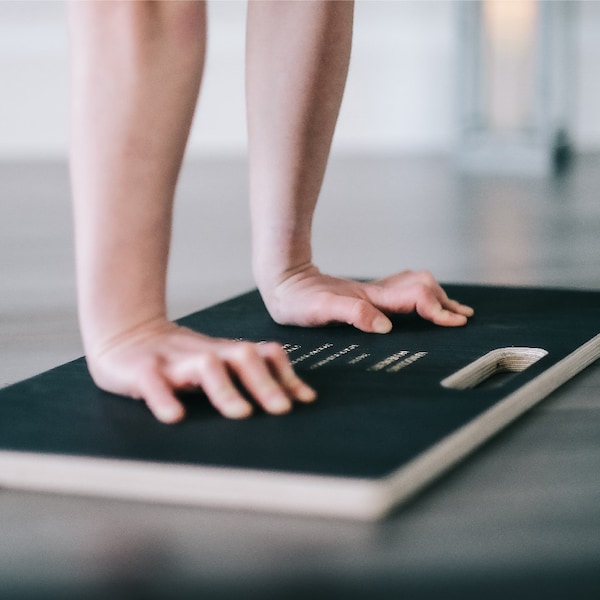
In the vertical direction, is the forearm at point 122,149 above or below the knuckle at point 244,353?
above

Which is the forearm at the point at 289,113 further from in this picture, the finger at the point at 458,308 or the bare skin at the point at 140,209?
the bare skin at the point at 140,209

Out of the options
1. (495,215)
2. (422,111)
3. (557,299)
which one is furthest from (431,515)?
(422,111)

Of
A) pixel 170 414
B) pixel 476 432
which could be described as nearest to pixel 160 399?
pixel 170 414

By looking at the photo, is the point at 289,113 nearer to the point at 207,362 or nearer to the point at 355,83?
the point at 207,362

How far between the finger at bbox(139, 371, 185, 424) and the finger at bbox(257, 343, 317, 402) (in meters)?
0.08

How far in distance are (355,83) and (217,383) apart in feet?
10.1

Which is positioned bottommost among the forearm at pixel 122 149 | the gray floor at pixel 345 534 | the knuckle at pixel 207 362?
the gray floor at pixel 345 534

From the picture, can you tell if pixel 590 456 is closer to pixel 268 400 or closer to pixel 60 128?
pixel 268 400

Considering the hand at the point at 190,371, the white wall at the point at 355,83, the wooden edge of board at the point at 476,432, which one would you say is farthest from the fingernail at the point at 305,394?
the white wall at the point at 355,83

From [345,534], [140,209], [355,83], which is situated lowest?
[345,534]

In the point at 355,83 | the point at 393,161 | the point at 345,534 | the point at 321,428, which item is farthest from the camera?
the point at 355,83

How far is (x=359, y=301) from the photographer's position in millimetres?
1110

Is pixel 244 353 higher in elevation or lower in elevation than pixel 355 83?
lower

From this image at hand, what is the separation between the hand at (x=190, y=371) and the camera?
82 centimetres
